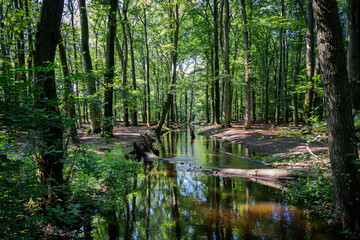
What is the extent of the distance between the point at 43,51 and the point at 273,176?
24.0ft

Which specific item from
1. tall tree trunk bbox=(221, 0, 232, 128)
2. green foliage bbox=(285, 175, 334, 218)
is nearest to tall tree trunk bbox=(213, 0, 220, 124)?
tall tree trunk bbox=(221, 0, 232, 128)

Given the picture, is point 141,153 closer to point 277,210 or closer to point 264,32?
point 277,210

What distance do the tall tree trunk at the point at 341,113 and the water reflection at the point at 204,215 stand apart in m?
0.76

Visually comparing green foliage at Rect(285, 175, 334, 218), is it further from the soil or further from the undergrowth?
the undergrowth

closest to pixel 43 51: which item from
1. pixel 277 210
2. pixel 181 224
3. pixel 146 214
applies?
pixel 146 214

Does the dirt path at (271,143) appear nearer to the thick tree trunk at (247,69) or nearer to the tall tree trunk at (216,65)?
the thick tree trunk at (247,69)

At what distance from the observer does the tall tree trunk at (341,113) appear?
11.5 ft

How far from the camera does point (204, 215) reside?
4520mm

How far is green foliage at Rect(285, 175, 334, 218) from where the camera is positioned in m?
4.37

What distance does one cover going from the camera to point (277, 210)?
4734 mm

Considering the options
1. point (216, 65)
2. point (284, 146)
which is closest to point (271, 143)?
point (284, 146)

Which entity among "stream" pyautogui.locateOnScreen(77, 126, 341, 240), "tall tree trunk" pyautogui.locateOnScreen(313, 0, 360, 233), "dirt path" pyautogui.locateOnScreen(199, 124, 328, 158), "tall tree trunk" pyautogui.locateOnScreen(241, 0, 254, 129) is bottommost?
"stream" pyautogui.locateOnScreen(77, 126, 341, 240)

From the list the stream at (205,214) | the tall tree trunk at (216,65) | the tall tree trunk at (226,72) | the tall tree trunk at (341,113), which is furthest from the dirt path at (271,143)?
the tall tree trunk at (216,65)

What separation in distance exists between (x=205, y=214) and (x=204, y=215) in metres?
0.06
